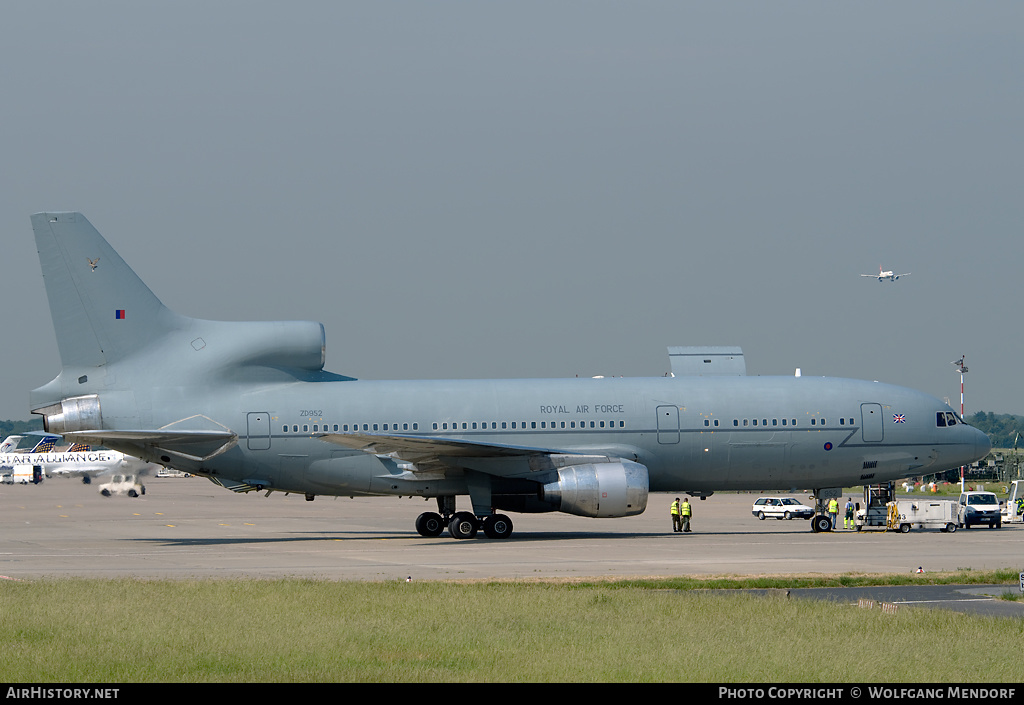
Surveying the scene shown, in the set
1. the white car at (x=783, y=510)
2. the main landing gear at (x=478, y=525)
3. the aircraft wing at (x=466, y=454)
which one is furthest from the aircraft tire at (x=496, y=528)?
the white car at (x=783, y=510)

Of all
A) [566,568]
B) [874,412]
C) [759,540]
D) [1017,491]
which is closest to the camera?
[566,568]

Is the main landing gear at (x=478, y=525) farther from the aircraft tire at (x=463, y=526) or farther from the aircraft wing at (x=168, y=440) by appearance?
the aircraft wing at (x=168, y=440)

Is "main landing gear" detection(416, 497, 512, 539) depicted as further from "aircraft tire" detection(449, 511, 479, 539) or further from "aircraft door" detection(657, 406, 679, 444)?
"aircraft door" detection(657, 406, 679, 444)

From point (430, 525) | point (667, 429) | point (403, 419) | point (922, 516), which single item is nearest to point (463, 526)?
point (430, 525)

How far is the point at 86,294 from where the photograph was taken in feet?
112

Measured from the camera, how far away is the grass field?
11.8 m

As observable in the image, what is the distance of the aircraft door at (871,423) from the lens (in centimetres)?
3578

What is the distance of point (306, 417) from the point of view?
113 ft

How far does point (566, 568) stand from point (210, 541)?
53.1 feet

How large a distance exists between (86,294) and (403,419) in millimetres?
10267

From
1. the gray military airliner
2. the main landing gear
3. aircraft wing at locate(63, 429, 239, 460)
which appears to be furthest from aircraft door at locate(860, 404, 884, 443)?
aircraft wing at locate(63, 429, 239, 460)

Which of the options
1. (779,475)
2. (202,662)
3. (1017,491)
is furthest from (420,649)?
(1017,491)

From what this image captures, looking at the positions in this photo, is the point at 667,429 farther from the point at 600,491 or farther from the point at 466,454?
the point at 466,454
